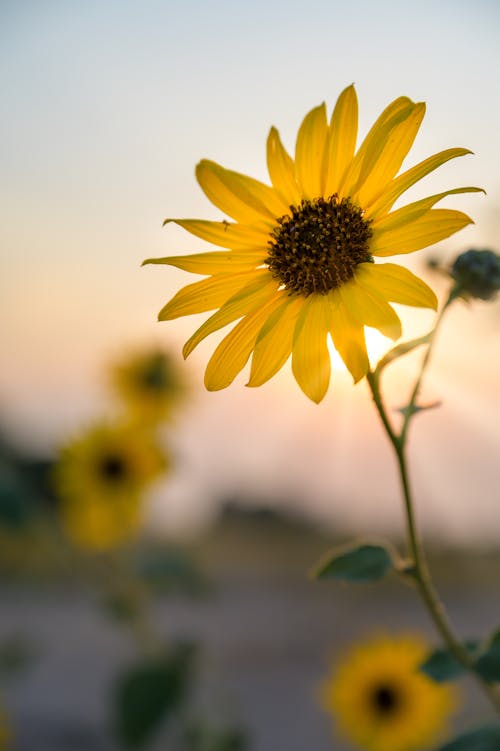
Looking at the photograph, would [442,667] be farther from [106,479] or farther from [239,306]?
[106,479]

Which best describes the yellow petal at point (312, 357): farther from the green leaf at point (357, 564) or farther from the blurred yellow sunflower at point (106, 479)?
the blurred yellow sunflower at point (106, 479)

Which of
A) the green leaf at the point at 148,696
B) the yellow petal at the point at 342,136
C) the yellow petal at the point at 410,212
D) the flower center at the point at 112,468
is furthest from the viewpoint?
the flower center at the point at 112,468

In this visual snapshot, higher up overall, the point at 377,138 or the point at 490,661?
the point at 377,138

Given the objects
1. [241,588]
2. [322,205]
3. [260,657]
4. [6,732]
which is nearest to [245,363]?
[322,205]

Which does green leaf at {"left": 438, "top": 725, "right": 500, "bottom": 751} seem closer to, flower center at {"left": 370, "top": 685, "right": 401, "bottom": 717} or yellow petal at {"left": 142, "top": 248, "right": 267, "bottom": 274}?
yellow petal at {"left": 142, "top": 248, "right": 267, "bottom": 274}

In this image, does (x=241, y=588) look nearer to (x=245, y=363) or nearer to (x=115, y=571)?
(x=115, y=571)

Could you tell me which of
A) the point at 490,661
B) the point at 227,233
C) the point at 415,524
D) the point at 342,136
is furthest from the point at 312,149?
the point at 490,661

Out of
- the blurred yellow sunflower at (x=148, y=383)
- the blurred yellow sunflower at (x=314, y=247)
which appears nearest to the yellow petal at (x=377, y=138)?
the blurred yellow sunflower at (x=314, y=247)
